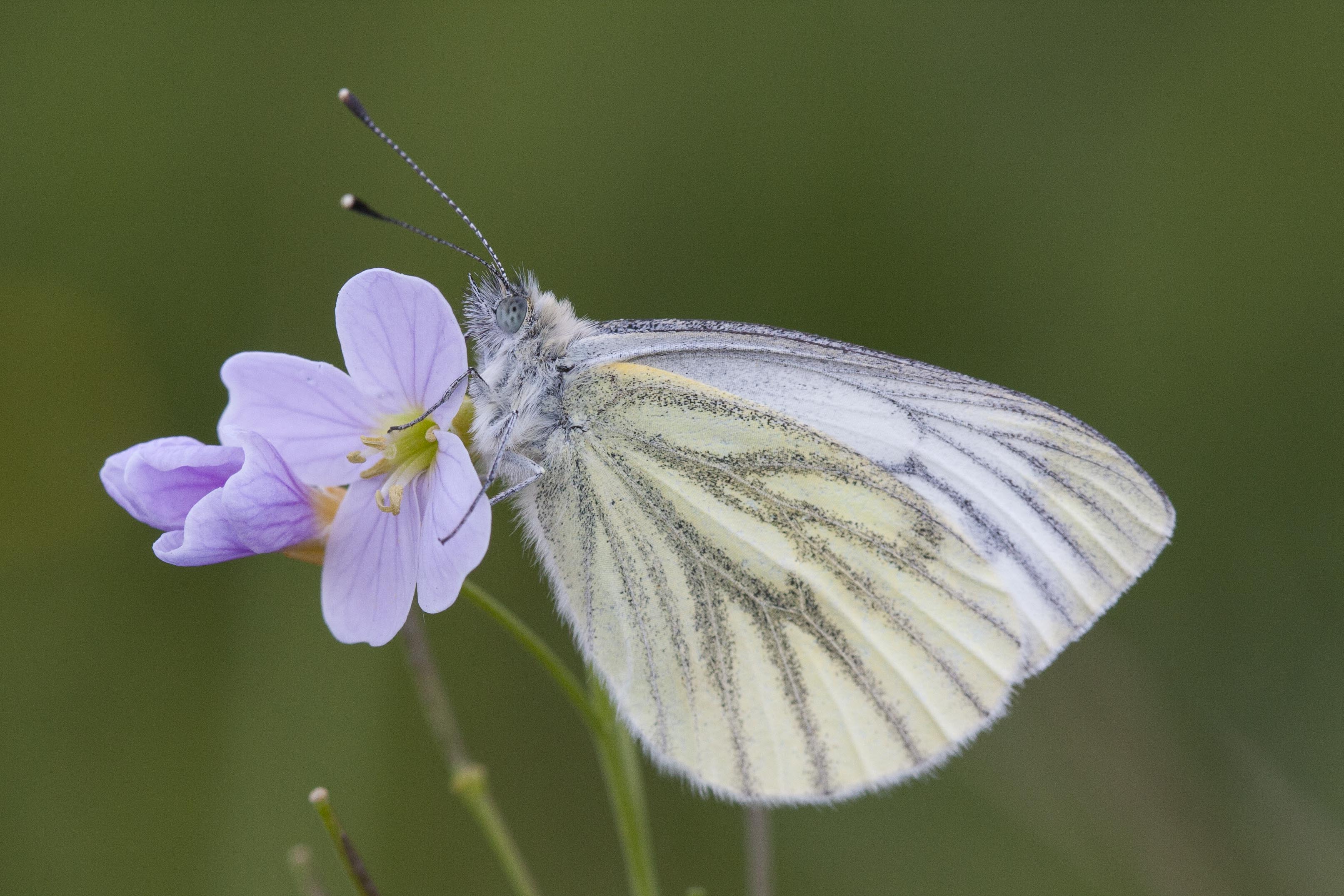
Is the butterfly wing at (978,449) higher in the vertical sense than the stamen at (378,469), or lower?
lower

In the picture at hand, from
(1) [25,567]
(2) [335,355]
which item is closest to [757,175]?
(2) [335,355]

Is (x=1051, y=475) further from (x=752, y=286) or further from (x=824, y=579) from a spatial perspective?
(x=752, y=286)

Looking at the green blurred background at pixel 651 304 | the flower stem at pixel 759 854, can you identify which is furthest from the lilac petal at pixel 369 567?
the green blurred background at pixel 651 304

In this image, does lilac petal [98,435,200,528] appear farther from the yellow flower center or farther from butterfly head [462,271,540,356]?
butterfly head [462,271,540,356]

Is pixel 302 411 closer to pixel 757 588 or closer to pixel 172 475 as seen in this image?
pixel 172 475

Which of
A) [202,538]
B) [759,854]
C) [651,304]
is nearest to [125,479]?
[202,538]

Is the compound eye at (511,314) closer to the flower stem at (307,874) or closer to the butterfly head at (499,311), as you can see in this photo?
the butterfly head at (499,311)
